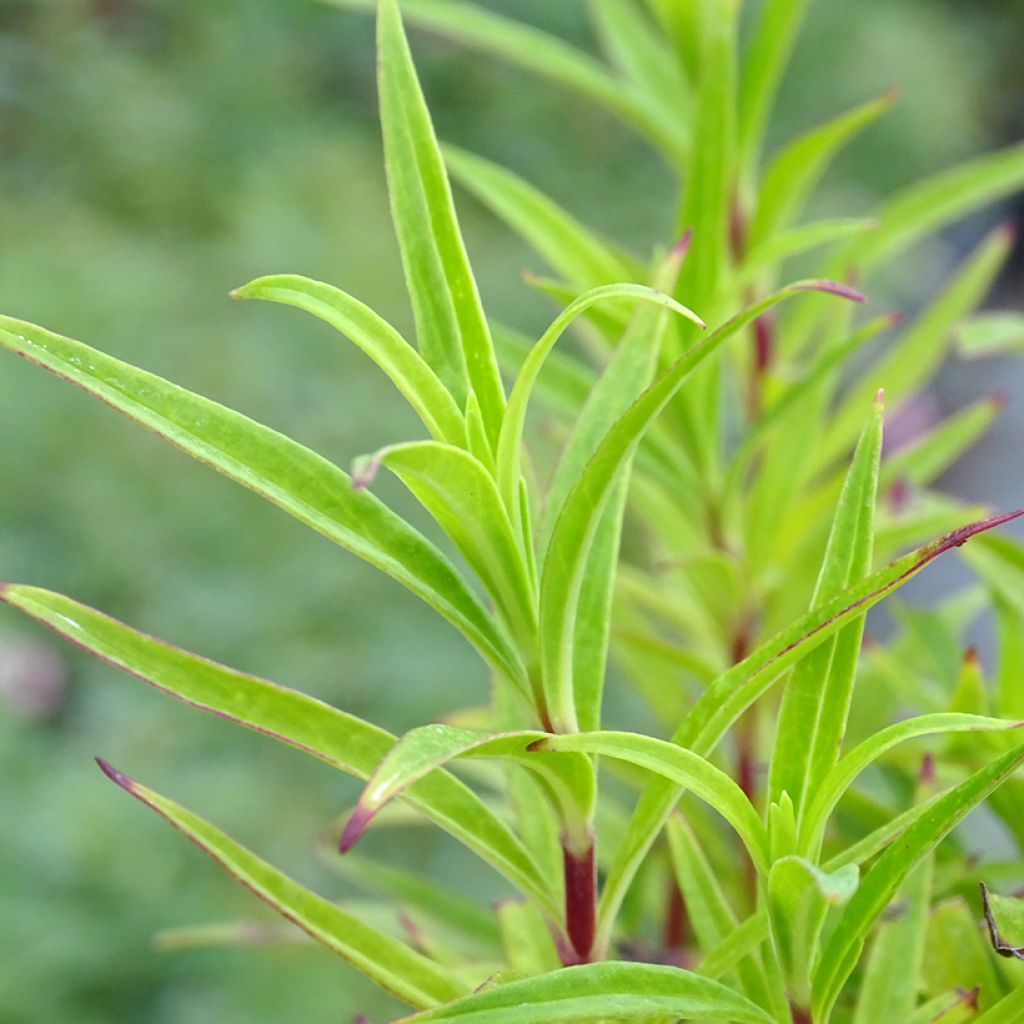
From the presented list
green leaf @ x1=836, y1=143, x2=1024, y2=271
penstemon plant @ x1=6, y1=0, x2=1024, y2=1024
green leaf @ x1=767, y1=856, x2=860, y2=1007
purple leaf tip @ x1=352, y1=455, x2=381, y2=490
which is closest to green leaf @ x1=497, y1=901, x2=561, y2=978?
penstemon plant @ x1=6, y1=0, x2=1024, y2=1024

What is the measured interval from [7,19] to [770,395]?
295 centimetres

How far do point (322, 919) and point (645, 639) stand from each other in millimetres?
217

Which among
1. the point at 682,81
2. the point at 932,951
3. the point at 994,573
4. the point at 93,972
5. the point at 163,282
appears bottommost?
the point at 93,972

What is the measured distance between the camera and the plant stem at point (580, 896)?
15.1 inches

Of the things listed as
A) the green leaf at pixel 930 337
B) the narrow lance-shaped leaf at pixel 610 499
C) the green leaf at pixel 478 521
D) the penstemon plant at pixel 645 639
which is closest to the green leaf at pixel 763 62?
the penstemon plant at pixel 645 639

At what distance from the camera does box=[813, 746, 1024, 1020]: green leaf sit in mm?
302

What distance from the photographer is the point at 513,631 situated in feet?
1.18

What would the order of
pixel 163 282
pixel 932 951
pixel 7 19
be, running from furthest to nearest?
1. pixel 7 19
2. pixel 163 282
3. pixel 932 951

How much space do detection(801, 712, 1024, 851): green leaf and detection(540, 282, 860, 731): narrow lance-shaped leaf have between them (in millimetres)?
67

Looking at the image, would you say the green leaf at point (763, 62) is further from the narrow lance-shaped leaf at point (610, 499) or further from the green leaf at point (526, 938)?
the green leaf at point (526, 938)

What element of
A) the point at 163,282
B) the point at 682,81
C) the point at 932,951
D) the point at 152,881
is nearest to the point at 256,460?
the point at 932,951

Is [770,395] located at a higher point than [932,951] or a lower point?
higher

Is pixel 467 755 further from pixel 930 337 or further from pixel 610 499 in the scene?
pixel 930 337

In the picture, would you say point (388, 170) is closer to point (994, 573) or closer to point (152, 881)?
point (994, 573)
